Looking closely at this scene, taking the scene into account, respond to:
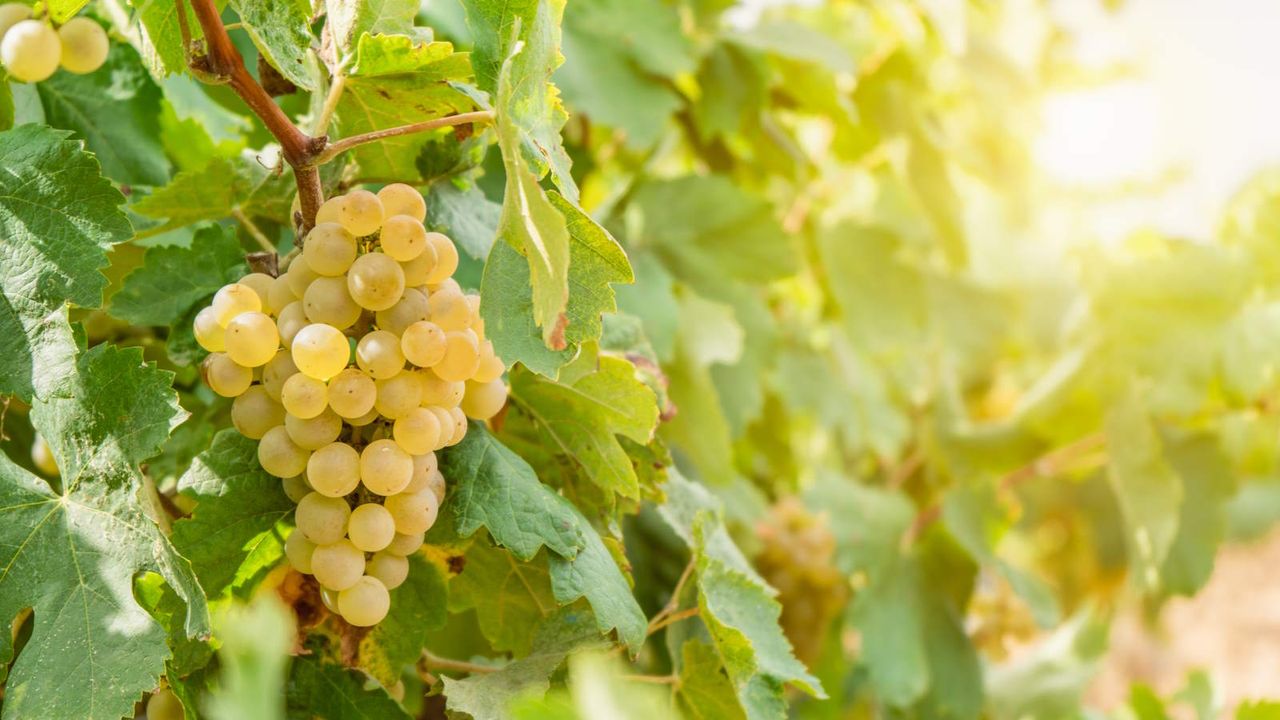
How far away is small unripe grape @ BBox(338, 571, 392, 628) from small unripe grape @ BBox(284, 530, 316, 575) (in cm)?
2

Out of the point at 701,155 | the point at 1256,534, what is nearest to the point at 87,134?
the point at 701,155

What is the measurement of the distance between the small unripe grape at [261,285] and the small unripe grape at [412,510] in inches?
3.5

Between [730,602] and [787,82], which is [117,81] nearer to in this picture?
[730,602]

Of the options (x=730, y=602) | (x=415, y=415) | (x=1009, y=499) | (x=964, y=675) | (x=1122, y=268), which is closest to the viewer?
(x=415, y=415)

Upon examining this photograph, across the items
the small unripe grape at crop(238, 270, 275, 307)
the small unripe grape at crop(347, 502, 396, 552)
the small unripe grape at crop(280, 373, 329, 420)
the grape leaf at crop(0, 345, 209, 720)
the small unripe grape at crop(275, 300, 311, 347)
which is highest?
the small unripe grape at crop(275, 300, 311, 347)

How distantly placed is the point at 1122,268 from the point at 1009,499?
0.33m

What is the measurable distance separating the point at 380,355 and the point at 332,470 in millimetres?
45

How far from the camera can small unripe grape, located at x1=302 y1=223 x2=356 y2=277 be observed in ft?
1.26

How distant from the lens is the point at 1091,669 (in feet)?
3.70

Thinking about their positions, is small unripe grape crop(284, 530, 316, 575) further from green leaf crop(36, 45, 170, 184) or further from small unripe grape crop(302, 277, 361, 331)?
green leaf crop(36, 45, 170, 184)

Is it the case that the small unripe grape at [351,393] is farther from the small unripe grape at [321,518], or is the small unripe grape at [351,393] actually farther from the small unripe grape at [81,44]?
the small unripe grape at [81,44]

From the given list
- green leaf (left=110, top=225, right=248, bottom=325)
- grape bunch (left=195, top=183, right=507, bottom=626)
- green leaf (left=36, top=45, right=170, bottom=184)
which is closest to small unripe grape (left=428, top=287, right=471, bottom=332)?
grape bunch (left=195, top=183, right=507, bottom=626)

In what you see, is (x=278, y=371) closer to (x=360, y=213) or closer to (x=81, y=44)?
(x=360, y=213)

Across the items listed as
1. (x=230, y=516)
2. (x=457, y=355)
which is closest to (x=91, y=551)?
(x=230, y=516)
